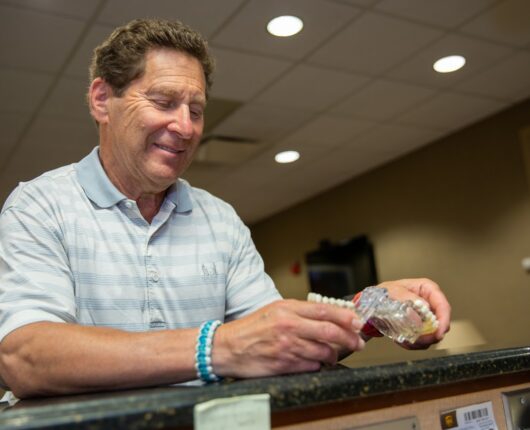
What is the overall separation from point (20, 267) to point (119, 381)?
35 cm

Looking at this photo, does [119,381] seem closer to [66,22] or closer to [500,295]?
[66,22]

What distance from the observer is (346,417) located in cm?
67

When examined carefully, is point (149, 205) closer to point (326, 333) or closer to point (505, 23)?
point (326, 333)

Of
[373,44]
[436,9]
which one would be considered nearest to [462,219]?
[373,44]

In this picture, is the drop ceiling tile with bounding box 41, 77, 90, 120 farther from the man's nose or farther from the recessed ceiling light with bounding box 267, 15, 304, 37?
the man's nose

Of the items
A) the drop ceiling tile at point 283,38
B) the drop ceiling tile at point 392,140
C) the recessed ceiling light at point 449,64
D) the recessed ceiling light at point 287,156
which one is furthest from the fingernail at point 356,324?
the recessed ceiling light at point 287,156

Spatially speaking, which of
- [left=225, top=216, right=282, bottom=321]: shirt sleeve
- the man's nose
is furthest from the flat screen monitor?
the man's nose

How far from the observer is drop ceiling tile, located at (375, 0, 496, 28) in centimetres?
274

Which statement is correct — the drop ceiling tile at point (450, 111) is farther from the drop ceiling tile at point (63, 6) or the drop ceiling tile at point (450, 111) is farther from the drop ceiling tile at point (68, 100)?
the drop ceiling tile at point (63, 6)

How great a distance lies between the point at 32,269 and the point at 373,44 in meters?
2.58

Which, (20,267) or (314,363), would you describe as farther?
(20,267)

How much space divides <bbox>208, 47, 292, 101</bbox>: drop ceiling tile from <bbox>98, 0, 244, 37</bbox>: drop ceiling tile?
29cm

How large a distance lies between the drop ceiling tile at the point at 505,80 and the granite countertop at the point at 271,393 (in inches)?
126

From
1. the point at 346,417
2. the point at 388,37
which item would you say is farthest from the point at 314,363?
the point at 388,37
